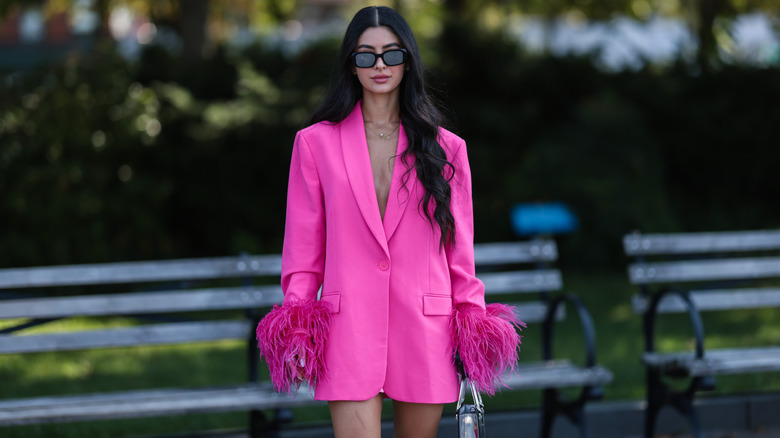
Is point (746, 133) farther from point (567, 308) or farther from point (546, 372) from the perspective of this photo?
point (546, 372)

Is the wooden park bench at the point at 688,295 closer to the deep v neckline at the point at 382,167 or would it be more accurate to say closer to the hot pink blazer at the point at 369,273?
the hot pink blazer at the point at 369,273

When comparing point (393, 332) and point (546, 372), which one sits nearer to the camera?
point (393, 332)

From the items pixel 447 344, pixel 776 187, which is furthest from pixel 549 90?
pixel 447 344

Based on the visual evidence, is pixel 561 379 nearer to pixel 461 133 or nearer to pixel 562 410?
pixel 562 410

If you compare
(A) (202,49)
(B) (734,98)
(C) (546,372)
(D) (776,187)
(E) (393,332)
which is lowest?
(C) (546,372)

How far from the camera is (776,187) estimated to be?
438 inches

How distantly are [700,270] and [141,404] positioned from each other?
321cm

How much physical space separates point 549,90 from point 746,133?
2.35 m

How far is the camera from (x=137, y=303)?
481 cm

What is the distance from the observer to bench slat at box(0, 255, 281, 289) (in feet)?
15.2

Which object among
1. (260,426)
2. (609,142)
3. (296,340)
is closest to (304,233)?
(296,340)

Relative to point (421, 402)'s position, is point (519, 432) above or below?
below

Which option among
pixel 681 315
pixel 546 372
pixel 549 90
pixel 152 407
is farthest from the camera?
pixel 549 90

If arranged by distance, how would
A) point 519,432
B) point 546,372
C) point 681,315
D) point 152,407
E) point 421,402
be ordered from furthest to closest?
point 681,315
point 519,432
point 546,372
point 152,407
point 421,402
